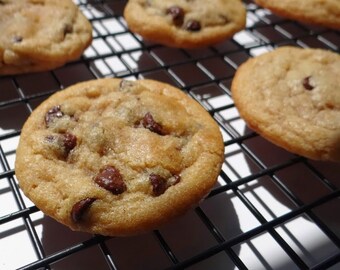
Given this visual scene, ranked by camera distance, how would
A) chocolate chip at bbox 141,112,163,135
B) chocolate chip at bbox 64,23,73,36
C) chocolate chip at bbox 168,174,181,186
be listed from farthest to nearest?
1. chocolate chip at bbox 64,23,73,36
2. chocolate chip at bbox 141,112,163,135
3. chocolate chip at bbox 168,174,181,186

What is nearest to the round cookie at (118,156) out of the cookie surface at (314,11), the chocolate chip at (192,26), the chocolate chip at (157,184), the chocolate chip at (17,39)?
the chocolate chip at (157,184)

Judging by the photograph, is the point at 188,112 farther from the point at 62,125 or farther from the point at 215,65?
the point at 215,65

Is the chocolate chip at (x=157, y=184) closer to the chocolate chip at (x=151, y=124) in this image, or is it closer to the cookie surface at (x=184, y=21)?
the chocolate chip at (x=151, y=124)

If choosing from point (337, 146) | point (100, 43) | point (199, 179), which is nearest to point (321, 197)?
point (337, 146)

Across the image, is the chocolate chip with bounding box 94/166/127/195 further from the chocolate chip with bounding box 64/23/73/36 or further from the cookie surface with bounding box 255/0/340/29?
the cookie surface with bounding box 255/0/340/29

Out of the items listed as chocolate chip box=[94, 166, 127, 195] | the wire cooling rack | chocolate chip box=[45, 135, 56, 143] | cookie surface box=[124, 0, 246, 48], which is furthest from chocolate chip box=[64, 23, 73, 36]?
chocolate chip box=[94, 166, 127, 195]

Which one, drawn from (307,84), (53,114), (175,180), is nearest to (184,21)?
(307,84)
